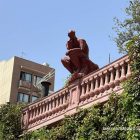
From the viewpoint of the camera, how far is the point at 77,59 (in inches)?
574

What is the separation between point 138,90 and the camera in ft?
36.3

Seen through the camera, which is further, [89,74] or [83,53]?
[83,53]

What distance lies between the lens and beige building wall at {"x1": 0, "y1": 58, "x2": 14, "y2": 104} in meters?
51.8

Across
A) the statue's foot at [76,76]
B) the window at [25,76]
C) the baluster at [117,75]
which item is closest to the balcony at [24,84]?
the window at [25,76]

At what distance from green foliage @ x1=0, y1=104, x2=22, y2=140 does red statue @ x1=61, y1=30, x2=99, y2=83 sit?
9.98 ft

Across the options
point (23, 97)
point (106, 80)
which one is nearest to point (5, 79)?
point (23, 97)

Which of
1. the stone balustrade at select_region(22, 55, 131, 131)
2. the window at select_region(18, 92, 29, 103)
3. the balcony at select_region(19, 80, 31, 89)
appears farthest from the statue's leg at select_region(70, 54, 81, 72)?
the balcony at select_region(19, 80, 31, 89)

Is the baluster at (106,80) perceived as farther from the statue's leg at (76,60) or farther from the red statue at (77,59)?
the statue's leg at (76,60)

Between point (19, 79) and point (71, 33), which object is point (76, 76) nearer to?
point (71, 33)

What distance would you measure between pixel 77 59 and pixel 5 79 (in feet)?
128

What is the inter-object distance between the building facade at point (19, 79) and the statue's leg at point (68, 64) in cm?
3604

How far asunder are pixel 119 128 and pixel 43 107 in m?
4.61

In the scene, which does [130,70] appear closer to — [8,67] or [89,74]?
[89,74]

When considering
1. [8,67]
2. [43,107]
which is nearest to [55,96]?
[43,107]
